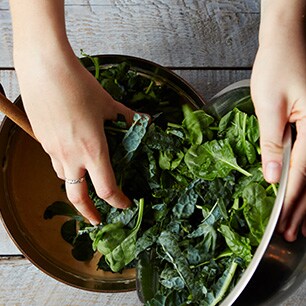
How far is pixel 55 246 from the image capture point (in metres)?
0.89

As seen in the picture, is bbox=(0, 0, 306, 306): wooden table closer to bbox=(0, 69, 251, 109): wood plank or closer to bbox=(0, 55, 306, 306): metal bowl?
bbox=(0, 69, 251, 109): wood plank

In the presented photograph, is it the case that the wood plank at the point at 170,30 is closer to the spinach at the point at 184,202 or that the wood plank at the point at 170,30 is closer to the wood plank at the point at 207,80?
the wood plank at the point at 207,80

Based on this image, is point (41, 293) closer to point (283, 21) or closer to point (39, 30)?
point (39, 30)

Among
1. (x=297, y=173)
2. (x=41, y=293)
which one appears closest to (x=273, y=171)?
(x=297, y=173)

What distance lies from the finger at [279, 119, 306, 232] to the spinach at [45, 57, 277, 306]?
8 centimetres

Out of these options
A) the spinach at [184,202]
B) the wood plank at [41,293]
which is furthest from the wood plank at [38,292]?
the spinach at [184,202]

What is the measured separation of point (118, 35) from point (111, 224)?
34 centimetres

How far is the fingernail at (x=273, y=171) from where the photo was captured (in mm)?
625

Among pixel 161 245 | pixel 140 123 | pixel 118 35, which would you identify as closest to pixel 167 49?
pixel 118 35

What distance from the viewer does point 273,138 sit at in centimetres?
63

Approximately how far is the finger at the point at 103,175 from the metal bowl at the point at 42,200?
18cm

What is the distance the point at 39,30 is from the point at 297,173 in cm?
34

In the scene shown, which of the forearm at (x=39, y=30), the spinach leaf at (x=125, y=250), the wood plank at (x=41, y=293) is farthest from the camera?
the wood plank at (x=41, y=293)

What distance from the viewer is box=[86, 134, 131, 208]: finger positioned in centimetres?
71
